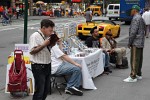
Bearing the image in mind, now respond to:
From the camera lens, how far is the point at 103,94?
297 inches

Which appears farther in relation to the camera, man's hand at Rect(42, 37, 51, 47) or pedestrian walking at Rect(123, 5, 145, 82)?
pedestrian walking at Rect(123, 5, 145, 82)

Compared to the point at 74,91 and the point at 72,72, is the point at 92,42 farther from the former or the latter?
the point at 74,91

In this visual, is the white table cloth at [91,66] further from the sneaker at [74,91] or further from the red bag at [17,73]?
the red bag at [17,73]

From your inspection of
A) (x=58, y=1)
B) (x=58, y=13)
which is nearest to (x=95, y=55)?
(x=58, y=13)

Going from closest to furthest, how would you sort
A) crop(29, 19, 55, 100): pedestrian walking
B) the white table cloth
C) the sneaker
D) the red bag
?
crop(29, 19, 55, 100): pedestrian walking
the red bag
the sneaker
the white table cloth

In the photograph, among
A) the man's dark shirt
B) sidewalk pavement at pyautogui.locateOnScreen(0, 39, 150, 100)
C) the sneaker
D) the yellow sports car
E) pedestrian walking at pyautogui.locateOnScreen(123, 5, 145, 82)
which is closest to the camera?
sidewalk pavement at pyautogui.locateOnScreen(0, 39, 150, 100)

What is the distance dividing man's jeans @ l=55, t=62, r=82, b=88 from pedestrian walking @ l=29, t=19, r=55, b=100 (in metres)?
1.84

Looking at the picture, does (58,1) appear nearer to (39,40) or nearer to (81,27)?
(81,27)

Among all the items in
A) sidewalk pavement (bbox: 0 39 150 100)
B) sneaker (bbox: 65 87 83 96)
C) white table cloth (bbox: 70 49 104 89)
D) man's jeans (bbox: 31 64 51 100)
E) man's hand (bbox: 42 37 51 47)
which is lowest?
sidewalk pavement (bbox: 0 39 150 100)

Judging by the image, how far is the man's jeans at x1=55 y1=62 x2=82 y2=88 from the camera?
7.33 meters

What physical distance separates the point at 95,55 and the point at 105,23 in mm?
12240

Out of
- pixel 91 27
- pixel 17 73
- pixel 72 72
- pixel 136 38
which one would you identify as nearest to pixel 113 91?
pixel 72 72

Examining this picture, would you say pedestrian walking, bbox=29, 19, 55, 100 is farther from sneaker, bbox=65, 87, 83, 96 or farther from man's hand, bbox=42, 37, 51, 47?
sneaker, bbox=65, 87, 83, 96

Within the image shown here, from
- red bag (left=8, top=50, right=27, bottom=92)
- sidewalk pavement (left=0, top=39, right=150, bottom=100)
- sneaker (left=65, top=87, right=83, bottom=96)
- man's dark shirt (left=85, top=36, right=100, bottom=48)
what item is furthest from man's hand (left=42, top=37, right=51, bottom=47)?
man's dark shirt (left=85, top=36, right=100, bottom=48)
